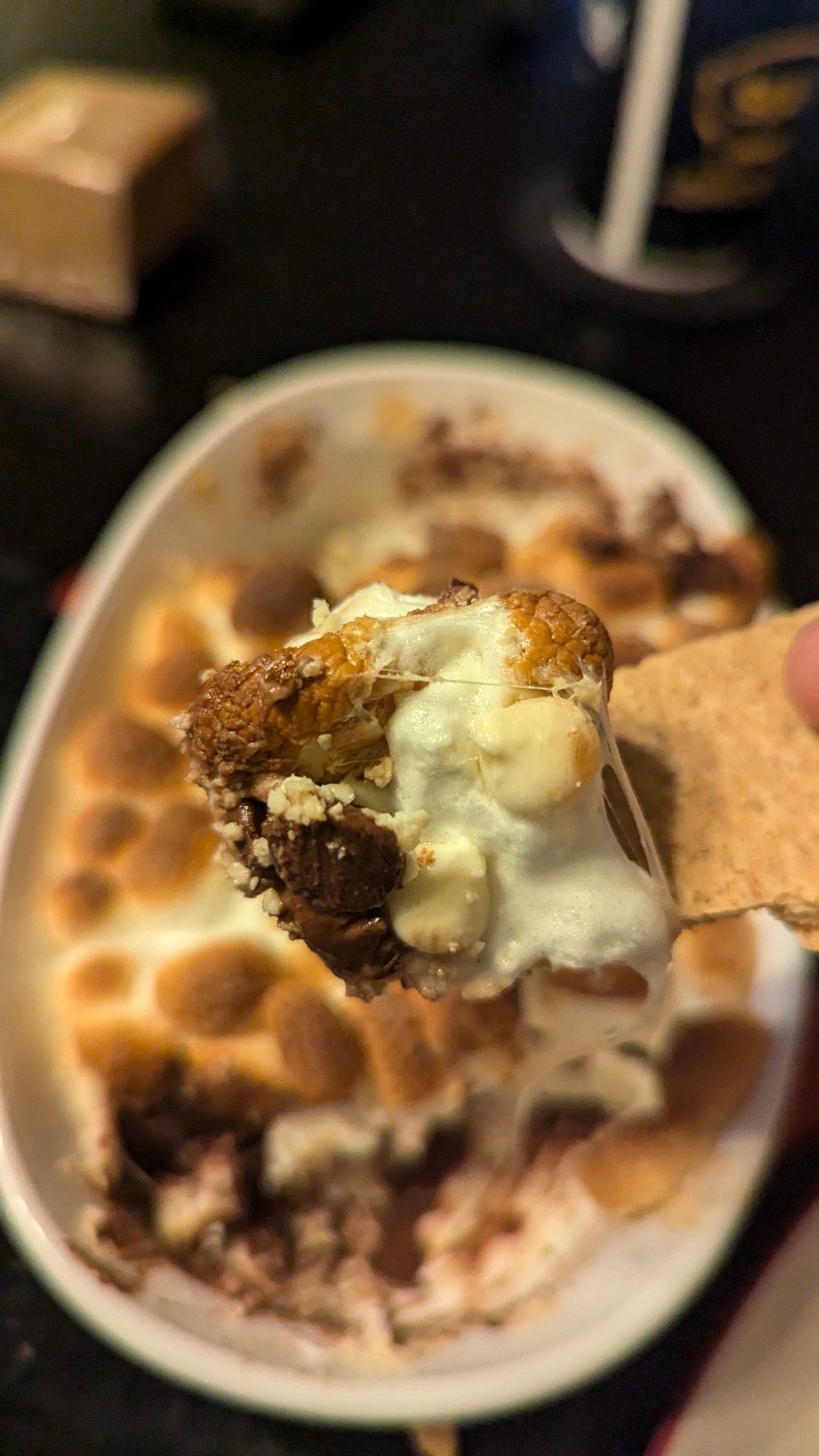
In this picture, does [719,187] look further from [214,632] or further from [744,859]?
[744,859]

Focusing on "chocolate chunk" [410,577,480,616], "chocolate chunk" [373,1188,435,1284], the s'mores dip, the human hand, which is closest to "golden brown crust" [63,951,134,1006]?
the s'mores dip

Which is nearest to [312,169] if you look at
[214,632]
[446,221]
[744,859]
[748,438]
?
[446,221]

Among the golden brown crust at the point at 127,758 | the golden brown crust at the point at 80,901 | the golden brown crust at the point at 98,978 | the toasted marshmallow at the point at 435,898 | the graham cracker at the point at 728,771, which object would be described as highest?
the toasted marshmallow at the point at 435,898

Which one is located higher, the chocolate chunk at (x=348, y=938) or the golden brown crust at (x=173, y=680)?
the chocolate chunk at (x=348, y=938)

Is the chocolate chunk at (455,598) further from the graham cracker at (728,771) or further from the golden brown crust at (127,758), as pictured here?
the golden brown crust at (127,758)

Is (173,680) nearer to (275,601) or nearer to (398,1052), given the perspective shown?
(275,601)

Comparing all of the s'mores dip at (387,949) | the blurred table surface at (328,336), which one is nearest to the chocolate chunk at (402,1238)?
the s'mores dip at (387,949)

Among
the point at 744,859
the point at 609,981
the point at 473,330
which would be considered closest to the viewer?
the point at 744,859

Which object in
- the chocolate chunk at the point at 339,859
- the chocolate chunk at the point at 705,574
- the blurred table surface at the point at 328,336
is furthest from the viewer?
the chocolate chunk at the point at 705,574
